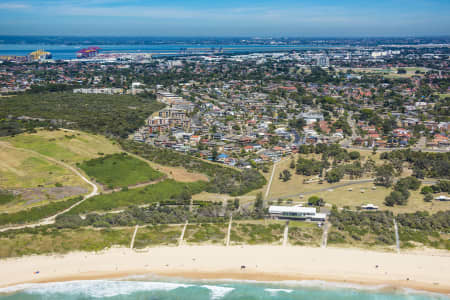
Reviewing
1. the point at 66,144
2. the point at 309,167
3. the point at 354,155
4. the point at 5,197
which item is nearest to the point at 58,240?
the point at 5,197

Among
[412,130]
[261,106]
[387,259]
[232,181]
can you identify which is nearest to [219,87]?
[261,106]

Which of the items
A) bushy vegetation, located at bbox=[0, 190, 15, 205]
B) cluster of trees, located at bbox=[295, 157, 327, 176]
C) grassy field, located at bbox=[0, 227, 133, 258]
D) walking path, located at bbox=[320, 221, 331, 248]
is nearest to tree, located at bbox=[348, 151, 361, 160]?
cluster of trees, located at bbox=[295, 157, 327, 176]

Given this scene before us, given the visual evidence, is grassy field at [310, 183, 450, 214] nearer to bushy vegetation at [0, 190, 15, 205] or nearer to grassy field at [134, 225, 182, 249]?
grassy field at [134, 225, 182, 249]

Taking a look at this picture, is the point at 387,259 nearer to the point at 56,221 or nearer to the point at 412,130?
the point at 56,221

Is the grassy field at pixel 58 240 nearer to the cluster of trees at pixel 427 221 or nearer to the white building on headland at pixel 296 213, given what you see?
the white building on headland at pixel 296 213

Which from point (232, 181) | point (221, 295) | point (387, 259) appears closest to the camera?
point (221, 295)

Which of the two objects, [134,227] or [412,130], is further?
[412,130]

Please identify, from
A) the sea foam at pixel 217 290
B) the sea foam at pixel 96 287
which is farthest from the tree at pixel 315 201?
the sea foam at pixel 96 287
